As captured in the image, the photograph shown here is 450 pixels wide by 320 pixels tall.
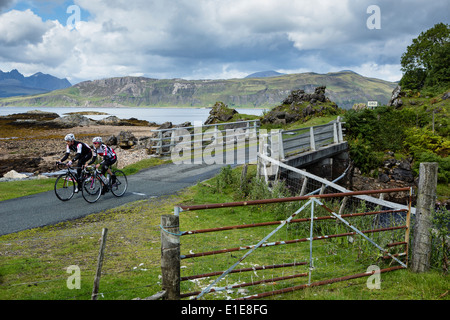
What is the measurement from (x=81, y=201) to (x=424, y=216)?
1096cm

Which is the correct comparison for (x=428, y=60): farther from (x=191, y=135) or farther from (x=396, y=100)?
(x=191, y=135)

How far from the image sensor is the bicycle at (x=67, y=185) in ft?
40.2

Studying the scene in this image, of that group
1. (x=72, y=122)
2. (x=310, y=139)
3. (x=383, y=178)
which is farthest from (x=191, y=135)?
(x=72, y=122)

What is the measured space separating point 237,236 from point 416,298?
15.0ft

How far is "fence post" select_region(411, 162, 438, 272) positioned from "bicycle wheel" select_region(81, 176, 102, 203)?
1037 centimetres

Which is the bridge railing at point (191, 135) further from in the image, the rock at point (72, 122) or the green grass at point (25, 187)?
the rock at point (72, 122)

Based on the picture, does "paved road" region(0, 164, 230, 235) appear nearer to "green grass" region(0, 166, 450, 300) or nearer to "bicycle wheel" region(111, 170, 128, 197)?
"bicycle wheel" region(111, 170, 128, 197)

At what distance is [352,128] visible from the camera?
26203 mm

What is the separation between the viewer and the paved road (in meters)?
10.2

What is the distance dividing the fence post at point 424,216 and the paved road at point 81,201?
9.29 m

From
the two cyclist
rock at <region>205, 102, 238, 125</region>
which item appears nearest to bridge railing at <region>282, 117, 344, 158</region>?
the two cyclist

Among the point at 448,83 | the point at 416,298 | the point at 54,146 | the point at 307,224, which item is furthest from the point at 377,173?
the point at 448,83

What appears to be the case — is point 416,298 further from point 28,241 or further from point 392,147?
point 392,147

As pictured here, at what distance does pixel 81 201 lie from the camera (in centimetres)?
1244
